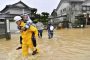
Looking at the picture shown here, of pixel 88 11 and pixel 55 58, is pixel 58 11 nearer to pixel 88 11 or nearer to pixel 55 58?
pixel 88 11

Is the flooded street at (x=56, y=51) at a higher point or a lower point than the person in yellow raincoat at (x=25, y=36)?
lower

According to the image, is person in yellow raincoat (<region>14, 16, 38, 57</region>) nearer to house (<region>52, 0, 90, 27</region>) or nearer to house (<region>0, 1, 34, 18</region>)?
house (<region>0, 1, 34, 18</region>)

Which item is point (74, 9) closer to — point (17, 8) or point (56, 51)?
A: point (17, 8)

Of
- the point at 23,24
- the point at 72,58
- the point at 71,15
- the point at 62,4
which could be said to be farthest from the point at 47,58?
the point at 62,4

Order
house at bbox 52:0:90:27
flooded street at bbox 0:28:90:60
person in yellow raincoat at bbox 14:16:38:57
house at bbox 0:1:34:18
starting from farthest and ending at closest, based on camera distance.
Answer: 1. house at bbox 52:0:90:27
2. house at bbox 0:1:34:18
3. flooded street at bbox 0:28:90:60
4. person in yellow raincoat at bbox 14:16:38:57

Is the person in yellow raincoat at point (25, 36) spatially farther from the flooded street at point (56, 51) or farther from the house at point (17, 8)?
the house at point (17, 8)

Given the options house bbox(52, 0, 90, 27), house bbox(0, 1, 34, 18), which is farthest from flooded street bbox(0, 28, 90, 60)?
house bbox(52, 0, 90, 27)

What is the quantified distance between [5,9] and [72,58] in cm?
4936

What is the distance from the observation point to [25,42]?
10.1 m

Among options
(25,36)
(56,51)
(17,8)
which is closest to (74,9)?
(17,8)

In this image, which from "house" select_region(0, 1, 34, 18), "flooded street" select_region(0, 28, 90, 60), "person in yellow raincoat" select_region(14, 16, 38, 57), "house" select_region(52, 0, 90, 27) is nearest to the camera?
"person in yellow raincoat" select_region(14, 16, 38, 57)

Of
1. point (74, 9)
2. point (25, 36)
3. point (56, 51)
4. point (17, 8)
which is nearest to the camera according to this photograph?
point (25, 36)

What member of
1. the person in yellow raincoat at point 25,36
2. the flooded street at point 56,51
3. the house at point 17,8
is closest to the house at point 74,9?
the house at point 17,8

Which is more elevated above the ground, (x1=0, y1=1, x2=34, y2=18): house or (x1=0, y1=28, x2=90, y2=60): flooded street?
(x1=0, y1=1, x2=34, y2=18): house
